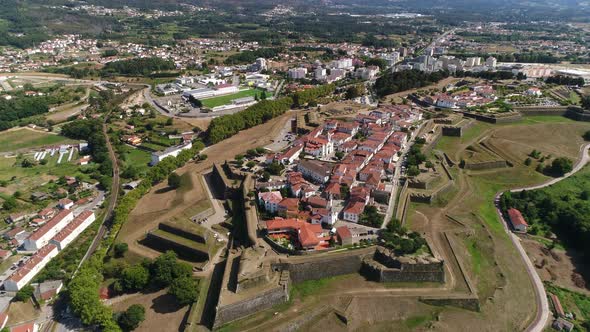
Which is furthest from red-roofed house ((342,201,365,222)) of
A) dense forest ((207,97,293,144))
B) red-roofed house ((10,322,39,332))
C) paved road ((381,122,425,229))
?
dense forest ((207,97,293,144))

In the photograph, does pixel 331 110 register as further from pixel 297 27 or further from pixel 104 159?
pixel 297 27

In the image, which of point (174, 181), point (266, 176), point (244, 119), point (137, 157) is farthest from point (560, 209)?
point (137, 157)

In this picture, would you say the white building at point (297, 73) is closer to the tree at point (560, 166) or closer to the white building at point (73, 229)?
the tree at point (560, 166)

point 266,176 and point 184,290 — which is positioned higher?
point 266,176

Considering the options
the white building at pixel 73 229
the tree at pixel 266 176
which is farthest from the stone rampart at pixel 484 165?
the white building at pixel 73 229

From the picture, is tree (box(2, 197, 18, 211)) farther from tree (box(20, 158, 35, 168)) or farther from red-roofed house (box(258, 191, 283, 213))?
red-roofed house (box(258, 191, 283, 213))

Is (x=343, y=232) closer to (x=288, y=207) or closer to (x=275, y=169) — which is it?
(x=288, y=207)

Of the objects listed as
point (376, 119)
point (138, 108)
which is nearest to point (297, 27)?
point (138, 108)

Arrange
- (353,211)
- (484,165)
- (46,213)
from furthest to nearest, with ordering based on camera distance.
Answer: (484,165) < (46,213) < (353,211)
